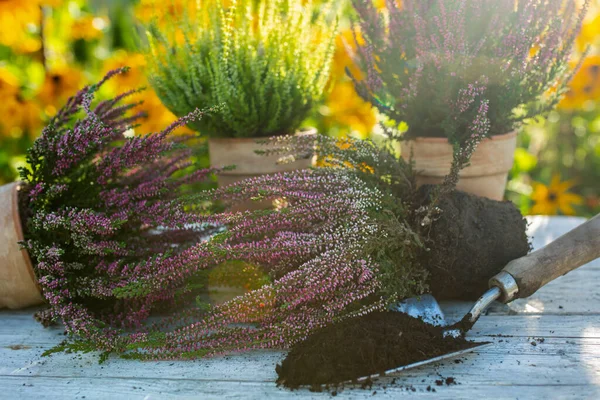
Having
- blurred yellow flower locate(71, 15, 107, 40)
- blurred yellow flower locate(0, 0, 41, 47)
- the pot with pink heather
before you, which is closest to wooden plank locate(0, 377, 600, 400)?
the pot with pink heather

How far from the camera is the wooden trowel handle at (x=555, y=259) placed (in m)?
1.13

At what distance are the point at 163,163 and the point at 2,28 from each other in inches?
52.0

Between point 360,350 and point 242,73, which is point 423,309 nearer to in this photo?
point 360,350

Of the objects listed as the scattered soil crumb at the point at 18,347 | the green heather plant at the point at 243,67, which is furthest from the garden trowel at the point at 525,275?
A: the scattered soil crumb at the point at 18,347

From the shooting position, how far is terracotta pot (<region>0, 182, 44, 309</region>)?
1205 millimetres

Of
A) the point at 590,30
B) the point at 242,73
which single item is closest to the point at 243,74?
the point at 242,73

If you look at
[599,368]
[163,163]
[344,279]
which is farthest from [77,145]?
Answer: [599,368]

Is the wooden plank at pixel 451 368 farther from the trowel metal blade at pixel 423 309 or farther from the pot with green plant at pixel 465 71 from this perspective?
the pot with green plant at pixel 465 71

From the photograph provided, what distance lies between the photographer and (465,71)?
128 cm

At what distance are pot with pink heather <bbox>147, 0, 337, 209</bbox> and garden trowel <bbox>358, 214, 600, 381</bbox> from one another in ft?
1.85

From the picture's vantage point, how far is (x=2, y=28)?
2.22 m

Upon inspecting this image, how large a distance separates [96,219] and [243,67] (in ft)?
1.95

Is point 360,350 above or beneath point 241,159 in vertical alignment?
beneath

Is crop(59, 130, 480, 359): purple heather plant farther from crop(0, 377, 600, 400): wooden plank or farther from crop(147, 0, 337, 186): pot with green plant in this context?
crop(147, 0, 337, 186): pot with green plant
